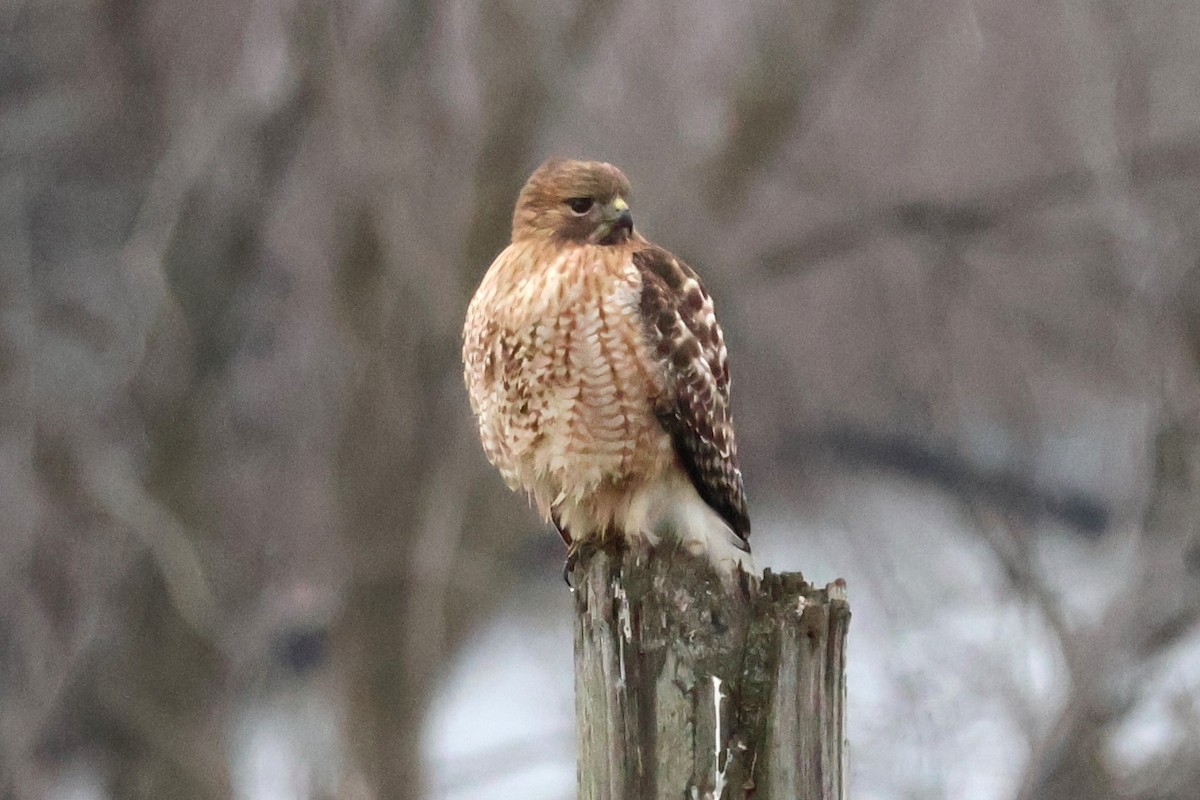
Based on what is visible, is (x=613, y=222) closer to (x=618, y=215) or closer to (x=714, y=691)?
(x=618, y=215)

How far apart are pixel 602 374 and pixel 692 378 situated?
0.72ft

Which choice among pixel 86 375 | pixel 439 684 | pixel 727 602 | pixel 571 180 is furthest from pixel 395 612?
pixel 727 602

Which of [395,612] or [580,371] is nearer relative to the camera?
[580,371]

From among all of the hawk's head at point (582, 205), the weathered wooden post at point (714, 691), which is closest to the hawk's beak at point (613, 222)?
the hawk's head at point (582, 205)

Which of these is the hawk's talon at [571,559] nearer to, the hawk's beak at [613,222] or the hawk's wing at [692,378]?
the hawk's wing at [692,378]

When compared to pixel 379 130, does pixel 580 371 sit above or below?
below

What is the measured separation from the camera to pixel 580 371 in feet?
10.7

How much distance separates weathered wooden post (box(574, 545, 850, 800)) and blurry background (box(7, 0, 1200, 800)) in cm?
417

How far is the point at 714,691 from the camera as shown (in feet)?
7.25

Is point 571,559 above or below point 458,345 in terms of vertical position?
below

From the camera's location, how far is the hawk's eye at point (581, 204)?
Result: 3.43 m

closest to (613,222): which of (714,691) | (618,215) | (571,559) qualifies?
(618,215)

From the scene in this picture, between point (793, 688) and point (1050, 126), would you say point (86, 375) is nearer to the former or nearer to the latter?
point (1050, 126)

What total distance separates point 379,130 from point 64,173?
2.46 metres
